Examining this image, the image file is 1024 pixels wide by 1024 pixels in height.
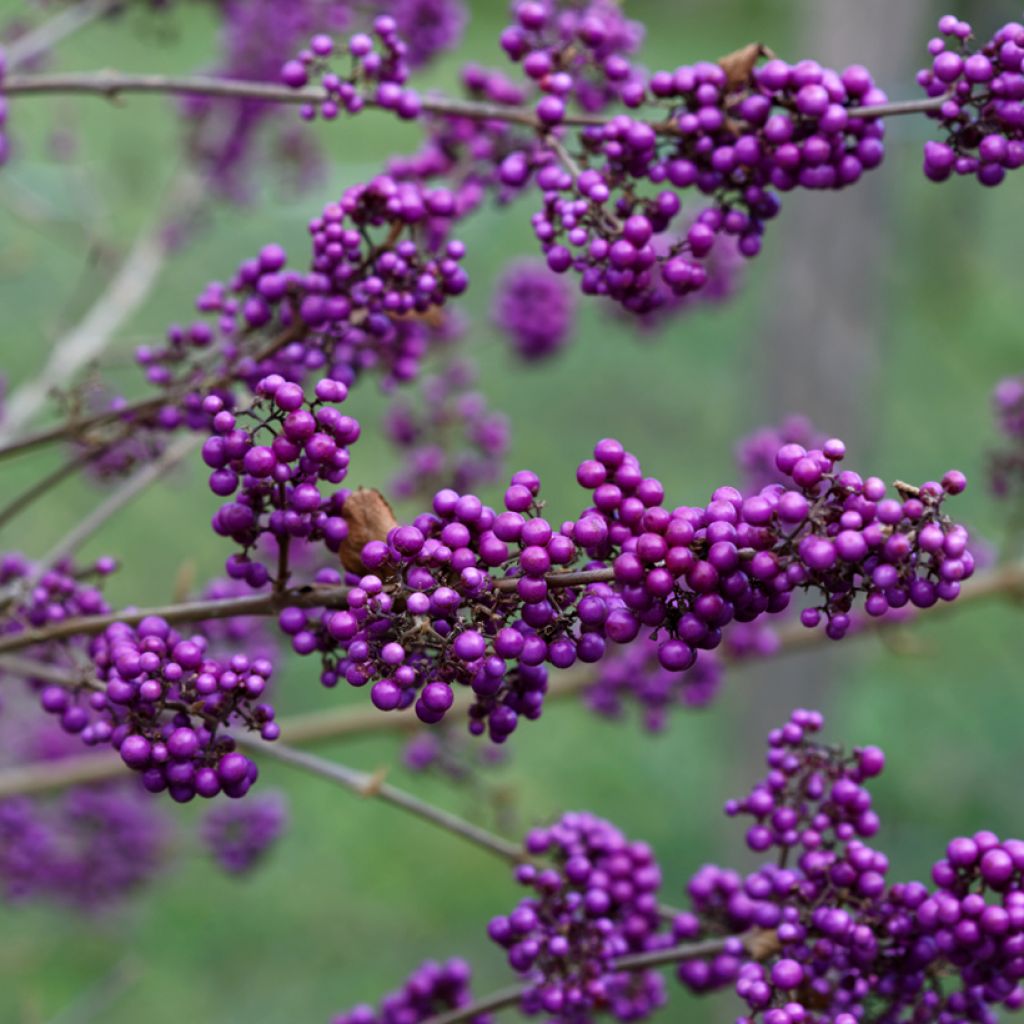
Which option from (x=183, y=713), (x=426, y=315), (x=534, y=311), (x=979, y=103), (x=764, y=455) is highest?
(x=534, y=311)

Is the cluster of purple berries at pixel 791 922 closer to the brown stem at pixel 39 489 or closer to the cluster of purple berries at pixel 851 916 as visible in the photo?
the cluster of purple berries at pixel 851 916

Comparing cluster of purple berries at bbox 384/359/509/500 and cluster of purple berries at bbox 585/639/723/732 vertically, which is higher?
cluster of purple berries at bbox 384/359/509/500

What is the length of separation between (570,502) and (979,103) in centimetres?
270

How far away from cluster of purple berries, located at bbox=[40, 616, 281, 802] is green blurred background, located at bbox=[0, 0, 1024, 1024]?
0.64m

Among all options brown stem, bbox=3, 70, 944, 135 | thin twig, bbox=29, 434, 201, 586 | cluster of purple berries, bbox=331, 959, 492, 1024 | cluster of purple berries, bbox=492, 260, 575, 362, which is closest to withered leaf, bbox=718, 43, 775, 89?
brown stem, bbox=3, 70, 944, 135

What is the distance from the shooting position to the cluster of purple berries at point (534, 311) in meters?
1.55

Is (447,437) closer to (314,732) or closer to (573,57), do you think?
(314,732)

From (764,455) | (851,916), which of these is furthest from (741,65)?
(764,455)

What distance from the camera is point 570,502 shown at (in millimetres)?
3414

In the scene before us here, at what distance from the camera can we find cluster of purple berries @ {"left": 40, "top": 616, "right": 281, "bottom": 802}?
1.91 feet

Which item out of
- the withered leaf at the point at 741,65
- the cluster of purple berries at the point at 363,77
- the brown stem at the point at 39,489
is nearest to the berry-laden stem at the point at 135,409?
the brown stem at the point at 39,489

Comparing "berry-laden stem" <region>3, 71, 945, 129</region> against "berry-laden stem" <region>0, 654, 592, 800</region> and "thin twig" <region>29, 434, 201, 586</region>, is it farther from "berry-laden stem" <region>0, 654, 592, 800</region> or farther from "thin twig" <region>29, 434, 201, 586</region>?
"berry-laden stem" <region>0, 654, 592, 800</region>

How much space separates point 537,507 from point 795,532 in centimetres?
12

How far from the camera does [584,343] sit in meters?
4.50
